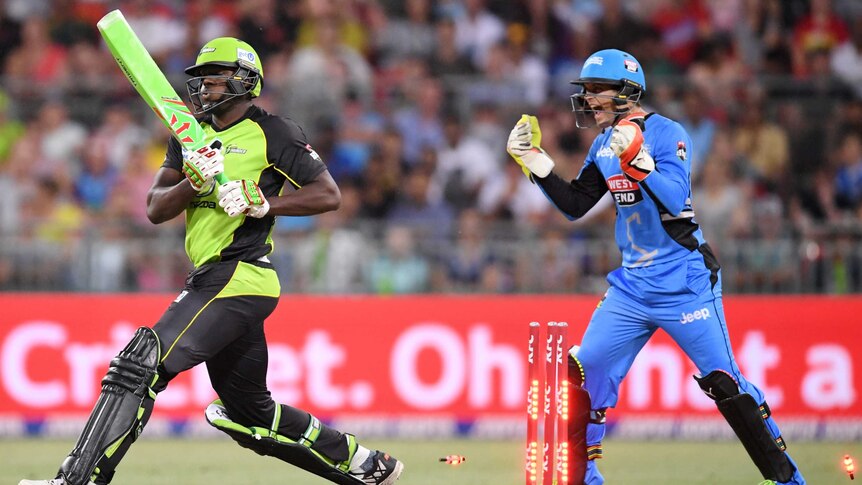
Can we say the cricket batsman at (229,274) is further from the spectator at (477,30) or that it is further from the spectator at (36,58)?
the spectator at (477,30)

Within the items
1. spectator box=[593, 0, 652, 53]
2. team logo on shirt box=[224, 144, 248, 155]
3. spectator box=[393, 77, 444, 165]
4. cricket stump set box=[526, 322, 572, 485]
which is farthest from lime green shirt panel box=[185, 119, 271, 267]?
spectator box=[593, 0, 652, 53]

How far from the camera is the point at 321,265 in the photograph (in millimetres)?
13039

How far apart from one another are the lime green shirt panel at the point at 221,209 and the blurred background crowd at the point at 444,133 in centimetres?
565

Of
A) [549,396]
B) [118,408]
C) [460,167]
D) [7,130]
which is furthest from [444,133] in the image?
[118,408]

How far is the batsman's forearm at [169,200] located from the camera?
23.6 feet

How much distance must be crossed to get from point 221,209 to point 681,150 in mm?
2650

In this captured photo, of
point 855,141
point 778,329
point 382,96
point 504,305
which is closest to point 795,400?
point 778,329

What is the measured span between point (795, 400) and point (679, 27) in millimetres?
6132

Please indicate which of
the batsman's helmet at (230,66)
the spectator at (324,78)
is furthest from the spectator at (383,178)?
the batsman's helmet at (230,66)

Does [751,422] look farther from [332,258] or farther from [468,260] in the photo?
[332,258]

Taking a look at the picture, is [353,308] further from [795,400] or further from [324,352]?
[795,400]

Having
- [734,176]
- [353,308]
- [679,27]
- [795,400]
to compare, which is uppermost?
[679,27]

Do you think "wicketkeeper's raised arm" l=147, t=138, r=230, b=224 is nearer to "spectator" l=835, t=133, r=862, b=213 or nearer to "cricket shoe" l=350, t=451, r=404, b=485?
"cricket shoe" l=350, t=451, r=404, b=485

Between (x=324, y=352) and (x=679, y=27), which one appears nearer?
(x=324, y=352)
